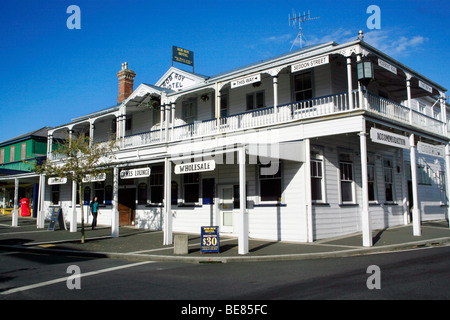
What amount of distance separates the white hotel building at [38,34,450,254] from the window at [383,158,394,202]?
0.16ft

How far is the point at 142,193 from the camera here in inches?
805

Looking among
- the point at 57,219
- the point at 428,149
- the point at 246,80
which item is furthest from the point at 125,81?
the point at 428,149

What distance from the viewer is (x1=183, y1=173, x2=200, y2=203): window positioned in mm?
17641

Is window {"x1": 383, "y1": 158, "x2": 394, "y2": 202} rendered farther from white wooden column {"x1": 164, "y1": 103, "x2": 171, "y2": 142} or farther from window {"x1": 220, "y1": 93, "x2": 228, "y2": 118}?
white wooden column {"x1": 164, "y1": 103, "x2": 171, "y2": 142}

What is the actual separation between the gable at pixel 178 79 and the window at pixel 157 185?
16.3 feet

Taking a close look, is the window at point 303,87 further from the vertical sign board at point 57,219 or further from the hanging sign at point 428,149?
the vertical sign board at point 57,219

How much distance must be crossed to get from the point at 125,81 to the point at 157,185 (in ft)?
37.2

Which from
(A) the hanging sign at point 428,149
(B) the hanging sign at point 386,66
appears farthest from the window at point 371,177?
(B) the hanging sign at point 386,66

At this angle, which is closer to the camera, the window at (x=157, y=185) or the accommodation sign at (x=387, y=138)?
the accommodation sign at (x=387, y=138)

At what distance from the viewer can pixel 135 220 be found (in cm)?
2055

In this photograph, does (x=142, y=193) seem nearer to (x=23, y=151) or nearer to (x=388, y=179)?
(x=388, y=179)

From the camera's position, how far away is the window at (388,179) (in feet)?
58.9

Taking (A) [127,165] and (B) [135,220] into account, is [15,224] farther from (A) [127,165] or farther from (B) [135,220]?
(A) [127,165]

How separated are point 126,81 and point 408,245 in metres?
22.4
